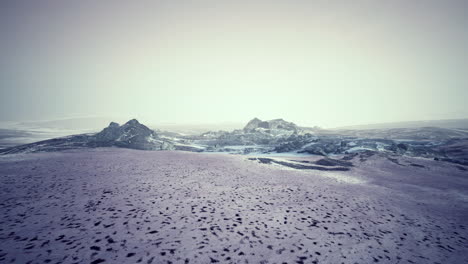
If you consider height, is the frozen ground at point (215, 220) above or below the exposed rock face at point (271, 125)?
below

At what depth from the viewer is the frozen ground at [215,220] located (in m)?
7.75

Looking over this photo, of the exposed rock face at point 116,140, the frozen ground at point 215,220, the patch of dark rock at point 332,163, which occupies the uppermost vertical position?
the exposed rock face at point 116,140

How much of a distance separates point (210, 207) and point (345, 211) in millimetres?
9529

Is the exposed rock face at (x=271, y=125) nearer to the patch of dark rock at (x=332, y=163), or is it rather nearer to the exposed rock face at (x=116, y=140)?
the exposed rock face at (x=116, y=140)

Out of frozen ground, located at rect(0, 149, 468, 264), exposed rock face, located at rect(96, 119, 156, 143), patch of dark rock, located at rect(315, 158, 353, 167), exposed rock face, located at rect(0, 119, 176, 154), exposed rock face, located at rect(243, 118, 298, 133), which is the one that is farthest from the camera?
exposed rock face, located at rect(243, 118, 298, 133)

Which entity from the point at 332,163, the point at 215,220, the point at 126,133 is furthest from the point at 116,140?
the point at 332,163

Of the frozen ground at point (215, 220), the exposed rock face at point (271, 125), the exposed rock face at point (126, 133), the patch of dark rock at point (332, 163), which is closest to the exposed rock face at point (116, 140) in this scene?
the exposed rock face at point (126, 133)

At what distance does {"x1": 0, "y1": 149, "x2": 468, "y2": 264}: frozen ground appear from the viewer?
305 inches

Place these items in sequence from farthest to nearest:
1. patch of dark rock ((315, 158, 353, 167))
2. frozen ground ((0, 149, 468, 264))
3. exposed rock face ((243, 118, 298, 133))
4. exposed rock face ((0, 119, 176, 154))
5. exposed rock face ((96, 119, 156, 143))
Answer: exposed rock face ((243, 118, 298, 133)) → exposed rock face ((96, 119, 156, 143)) → exposed rock face ((0, 119, 176, 154)) → patch of dark rock ((315, 158, 353, 167)) → frozen ground ((0, 149, 468, 264))

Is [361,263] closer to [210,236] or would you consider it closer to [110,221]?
[210,236]

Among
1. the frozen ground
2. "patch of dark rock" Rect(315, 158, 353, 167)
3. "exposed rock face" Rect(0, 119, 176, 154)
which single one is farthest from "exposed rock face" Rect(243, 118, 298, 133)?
the frozen ground

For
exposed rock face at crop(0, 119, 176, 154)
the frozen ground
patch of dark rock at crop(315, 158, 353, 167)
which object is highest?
exposed rock face at crop(0, 119, 176, 154)

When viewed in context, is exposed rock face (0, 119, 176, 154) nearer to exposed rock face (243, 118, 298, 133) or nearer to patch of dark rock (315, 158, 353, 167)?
patch of dark rock (315, 158, 353, 167)

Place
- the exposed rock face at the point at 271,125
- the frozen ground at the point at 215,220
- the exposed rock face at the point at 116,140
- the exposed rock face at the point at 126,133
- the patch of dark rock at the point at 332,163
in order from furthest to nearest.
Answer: the exposed rock face at the point at 271,125 < the exposed rock face at the point at 126,133 < the exposed rock face at the point at 116,140 < the patch of dark rock at the point at 332,163 < the frozen ground at the point at 215,220
